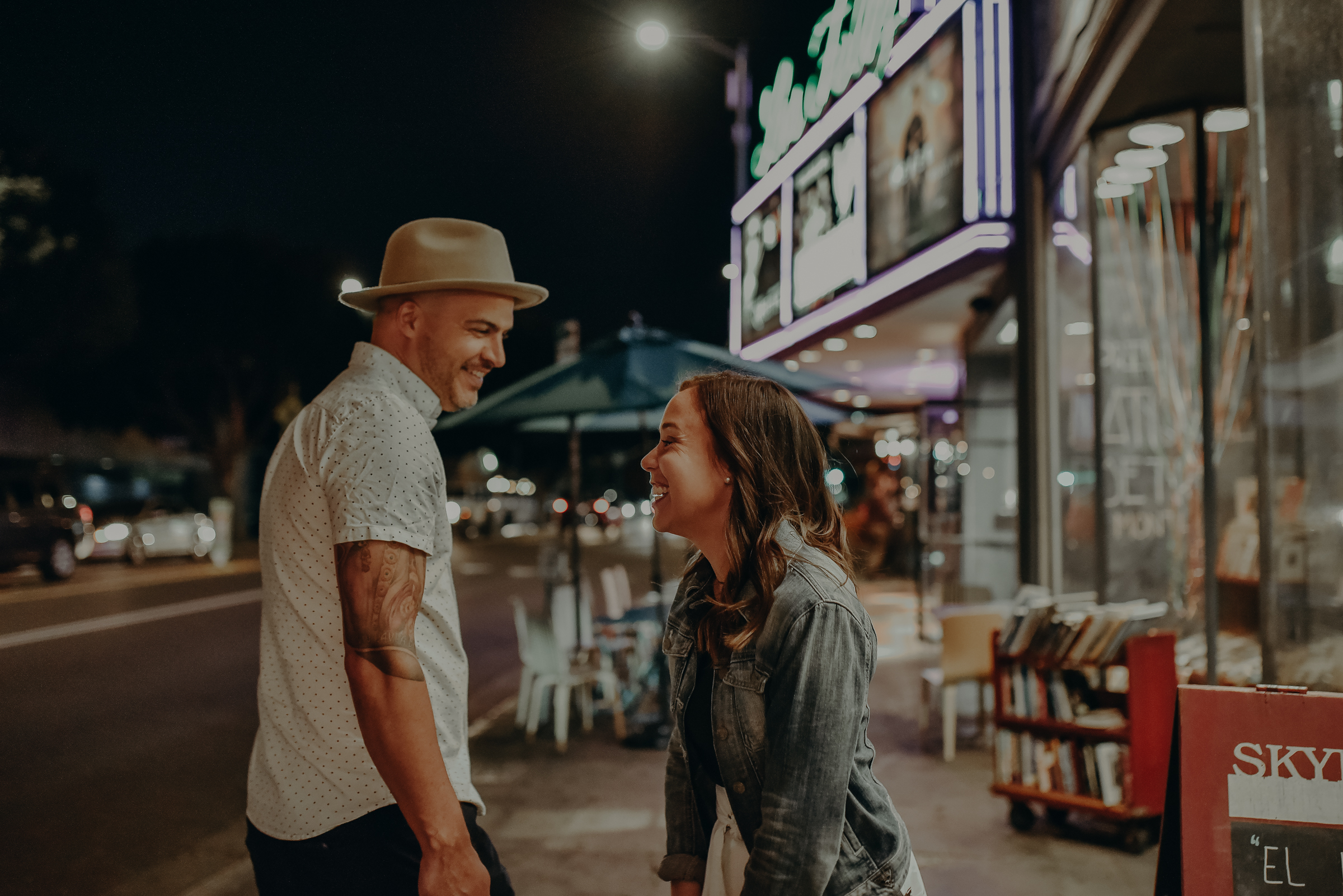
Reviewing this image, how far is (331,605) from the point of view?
6.11 ft

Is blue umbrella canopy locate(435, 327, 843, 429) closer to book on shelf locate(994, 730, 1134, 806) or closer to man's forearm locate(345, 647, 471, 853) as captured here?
book on shelf locate(994, 730, 1134, 806)

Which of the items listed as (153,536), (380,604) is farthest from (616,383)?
(153,536)

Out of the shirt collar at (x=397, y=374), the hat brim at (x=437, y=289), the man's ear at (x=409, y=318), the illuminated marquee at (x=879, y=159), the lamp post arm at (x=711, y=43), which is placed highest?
the lamp post arm at (x=711, y=43)

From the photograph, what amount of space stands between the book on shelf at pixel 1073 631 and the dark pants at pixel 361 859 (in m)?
3.94

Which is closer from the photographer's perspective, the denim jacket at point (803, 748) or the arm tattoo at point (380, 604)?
the denim jacket at point (803, 748)

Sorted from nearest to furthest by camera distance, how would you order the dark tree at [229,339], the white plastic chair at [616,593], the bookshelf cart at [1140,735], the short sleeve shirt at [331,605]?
the short sleeve shirt at [331,605], the bookshelf cart at [1140,735], the white plastic chair at [616,593], the dark tree at [229,339]

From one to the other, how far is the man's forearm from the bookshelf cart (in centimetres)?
404

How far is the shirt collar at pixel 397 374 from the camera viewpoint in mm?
2041

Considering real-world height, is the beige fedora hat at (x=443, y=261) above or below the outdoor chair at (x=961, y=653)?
above

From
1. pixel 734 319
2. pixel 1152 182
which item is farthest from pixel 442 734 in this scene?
pixel 734 319

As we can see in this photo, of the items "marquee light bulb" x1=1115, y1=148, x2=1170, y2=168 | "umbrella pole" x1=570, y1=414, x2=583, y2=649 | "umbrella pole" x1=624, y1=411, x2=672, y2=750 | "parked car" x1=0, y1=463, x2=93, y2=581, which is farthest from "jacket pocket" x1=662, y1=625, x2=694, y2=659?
"parked car" x1=0, y1=463, x2=93, y2=581

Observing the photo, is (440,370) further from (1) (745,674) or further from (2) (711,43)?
(2) (711,43)

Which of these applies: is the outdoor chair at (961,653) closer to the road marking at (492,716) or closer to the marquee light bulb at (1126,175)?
the marquee light bulb at (1126,175)

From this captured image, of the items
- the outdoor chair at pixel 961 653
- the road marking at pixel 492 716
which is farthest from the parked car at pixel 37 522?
the outdoor chair at pixel 961 653
